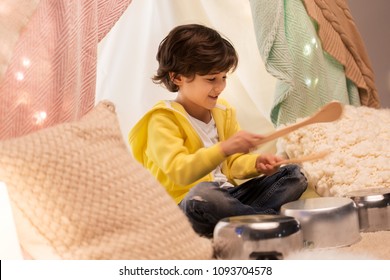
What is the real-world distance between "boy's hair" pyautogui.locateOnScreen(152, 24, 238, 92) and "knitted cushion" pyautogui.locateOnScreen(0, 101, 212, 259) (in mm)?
401

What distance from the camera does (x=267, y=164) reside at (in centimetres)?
98

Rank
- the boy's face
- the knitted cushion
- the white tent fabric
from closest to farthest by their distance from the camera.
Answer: the knitted cushion < the boy's face < the white tent fabric

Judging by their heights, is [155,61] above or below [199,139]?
above

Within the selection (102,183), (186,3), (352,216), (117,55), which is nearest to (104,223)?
(102,183)

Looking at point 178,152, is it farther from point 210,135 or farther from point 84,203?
point 84,203

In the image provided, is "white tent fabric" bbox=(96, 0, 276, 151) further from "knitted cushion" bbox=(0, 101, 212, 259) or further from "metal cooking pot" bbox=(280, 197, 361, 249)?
"knitted cushion" bbox=(0, 101, 212, 259)

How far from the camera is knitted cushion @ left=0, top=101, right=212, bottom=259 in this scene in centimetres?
61

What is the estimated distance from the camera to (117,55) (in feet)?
4.17

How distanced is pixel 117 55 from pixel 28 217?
0.71 m

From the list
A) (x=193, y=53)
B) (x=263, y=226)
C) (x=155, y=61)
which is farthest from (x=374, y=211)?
(x=155, y=61)

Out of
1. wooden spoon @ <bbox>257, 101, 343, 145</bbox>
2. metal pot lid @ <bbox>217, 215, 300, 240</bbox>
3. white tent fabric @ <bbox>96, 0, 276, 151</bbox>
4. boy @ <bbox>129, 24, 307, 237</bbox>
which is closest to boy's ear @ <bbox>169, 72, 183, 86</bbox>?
boy @ <bbox>129, 24, 307, 237</bbox>

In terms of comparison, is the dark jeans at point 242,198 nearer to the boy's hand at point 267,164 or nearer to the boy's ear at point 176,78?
the boy's hand at point 267,164

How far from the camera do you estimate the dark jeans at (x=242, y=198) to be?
0.93 meters

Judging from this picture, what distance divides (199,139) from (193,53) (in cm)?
16
